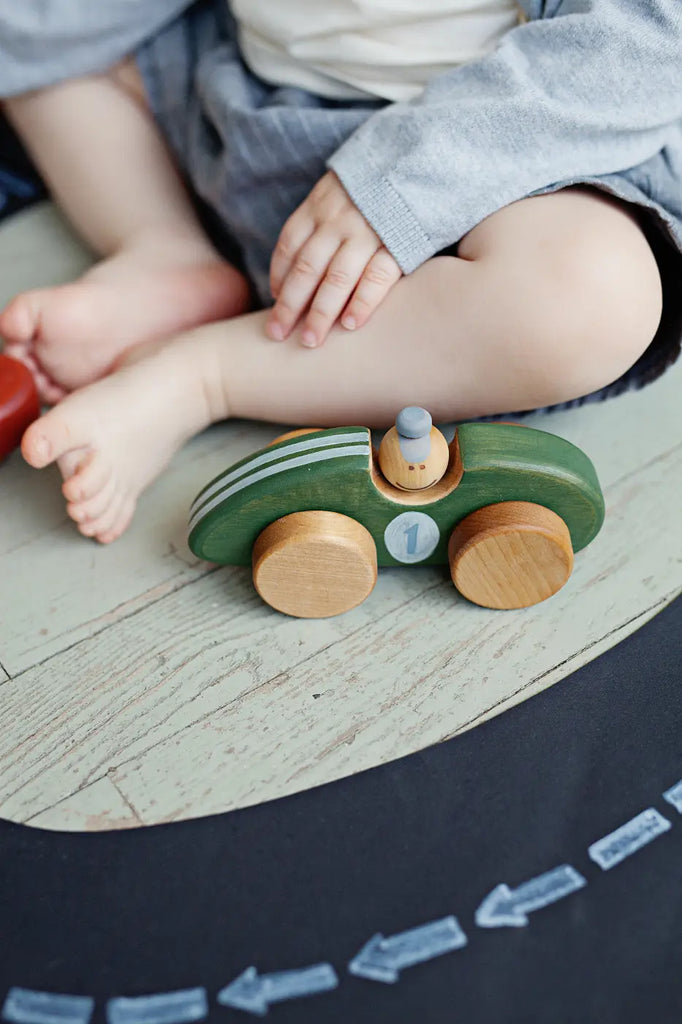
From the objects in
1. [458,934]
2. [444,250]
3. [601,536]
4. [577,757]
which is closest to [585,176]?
[444,250]

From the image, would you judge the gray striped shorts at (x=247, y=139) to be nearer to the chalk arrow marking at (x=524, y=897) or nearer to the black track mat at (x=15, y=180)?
the black track mat at (x=15, y=180)

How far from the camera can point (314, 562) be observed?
60cm

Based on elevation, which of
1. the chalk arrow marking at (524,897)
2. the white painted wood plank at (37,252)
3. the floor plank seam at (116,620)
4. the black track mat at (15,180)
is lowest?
the chalk arrow marking at (524,897)

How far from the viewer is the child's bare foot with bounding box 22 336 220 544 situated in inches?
25.7

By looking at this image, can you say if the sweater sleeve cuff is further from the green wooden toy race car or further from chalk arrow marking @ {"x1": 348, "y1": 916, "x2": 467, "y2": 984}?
chalk arrow marking @ {"x1": 348, "y1": 916, "x2": 467, "y2": 984}

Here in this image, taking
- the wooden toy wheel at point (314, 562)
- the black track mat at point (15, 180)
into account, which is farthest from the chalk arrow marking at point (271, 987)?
the black track mat at point (15, 180)

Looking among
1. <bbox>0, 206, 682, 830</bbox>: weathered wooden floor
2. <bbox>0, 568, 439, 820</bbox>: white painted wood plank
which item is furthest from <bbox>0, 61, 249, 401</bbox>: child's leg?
<bbox>0, 568, 439, 820</bbox>: white painted wood plank

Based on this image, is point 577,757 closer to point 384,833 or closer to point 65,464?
point 384,833

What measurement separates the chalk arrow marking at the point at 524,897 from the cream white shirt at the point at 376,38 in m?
0.54

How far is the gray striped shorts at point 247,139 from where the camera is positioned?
28.1 inches

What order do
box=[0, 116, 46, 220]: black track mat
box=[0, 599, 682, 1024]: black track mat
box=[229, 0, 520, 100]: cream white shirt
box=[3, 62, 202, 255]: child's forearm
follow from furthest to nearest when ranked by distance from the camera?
box=[0, 116, 46, 220]: black track mat
box=[3, 62, 202, 255]: child's forearm
box=[229, 0, 520, 100]: cream white shirt
box=[0, 599, 682, 1024]: black track mat

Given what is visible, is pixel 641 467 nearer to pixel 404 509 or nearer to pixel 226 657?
pixel 404 509

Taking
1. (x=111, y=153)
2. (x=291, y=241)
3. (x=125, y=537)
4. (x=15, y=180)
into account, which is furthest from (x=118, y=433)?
(x=15, y=180)

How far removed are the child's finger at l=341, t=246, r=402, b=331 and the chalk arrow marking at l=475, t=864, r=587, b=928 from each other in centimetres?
37
